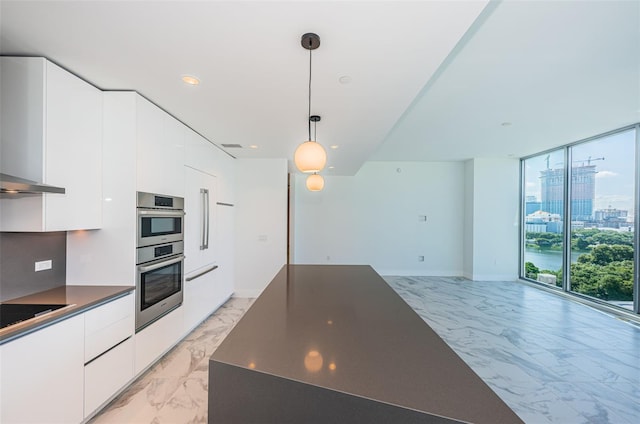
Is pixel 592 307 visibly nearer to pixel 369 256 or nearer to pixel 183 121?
pixel 369 256

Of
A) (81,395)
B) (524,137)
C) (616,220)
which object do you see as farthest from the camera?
(524,137)

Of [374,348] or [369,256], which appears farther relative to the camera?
[369,256]

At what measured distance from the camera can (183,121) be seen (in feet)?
9.64

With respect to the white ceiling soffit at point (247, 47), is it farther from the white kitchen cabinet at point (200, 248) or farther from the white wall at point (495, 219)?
the white wall at point (495, 219)

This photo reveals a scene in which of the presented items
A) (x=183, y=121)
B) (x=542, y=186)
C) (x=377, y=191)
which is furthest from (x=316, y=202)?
(x=542, y=186)

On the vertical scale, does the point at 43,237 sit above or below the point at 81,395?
above

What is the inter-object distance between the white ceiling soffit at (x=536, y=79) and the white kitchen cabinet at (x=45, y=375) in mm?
3412

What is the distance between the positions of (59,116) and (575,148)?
7.34 metres

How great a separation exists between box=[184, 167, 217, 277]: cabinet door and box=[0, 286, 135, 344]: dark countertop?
988mm

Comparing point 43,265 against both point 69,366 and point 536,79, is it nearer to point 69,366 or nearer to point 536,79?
point 69,366

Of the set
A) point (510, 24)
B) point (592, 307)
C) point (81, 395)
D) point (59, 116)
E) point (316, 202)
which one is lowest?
point (592, 307)

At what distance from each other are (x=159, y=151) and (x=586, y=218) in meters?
6.76

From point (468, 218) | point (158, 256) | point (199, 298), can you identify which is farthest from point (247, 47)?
point (468, 218)

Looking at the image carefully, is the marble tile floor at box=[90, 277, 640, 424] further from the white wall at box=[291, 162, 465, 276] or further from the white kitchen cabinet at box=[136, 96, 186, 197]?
the white wall at box=[291, 162, 465, 276]
